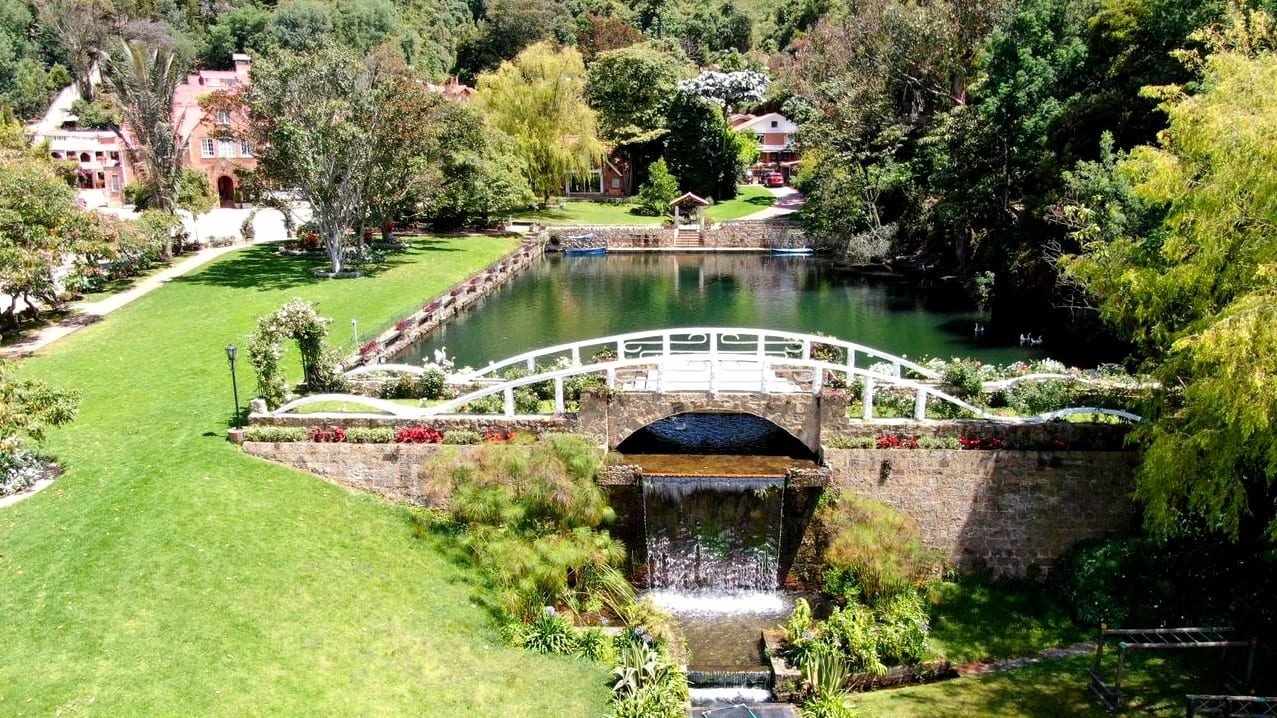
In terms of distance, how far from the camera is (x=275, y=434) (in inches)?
829

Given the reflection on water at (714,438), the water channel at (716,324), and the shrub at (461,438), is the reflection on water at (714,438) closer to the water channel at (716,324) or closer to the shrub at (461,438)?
the water channel at (716,324)

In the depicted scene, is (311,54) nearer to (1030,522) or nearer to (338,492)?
(338,492)

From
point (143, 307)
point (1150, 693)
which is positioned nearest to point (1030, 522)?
point (1150, 693)

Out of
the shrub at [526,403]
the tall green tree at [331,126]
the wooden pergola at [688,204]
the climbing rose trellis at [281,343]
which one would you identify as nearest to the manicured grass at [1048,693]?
the shrub at [526,403]

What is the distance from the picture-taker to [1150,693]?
15.9 metres

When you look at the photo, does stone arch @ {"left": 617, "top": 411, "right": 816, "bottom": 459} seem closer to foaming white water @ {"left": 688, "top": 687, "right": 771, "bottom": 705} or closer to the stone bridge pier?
the stone bridge pier

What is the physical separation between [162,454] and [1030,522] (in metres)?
19.1

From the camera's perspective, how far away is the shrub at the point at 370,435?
68.3 ft

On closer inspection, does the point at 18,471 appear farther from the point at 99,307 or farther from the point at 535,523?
the point at 99,307

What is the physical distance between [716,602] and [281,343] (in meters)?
11.8

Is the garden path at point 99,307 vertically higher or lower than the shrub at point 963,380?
higher

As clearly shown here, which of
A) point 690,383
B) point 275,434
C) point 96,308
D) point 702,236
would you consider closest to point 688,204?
point 702,236

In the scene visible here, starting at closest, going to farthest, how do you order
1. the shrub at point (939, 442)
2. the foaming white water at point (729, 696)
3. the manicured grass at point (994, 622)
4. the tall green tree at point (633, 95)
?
1. the foaming white water at point (729, 696)
2. the manicured grass at point (994, 622)
3. the shrub at point (939, 442)
4. the tall green tree at point (633, 95)

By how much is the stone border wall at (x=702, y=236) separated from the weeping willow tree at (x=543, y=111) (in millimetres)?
5547
